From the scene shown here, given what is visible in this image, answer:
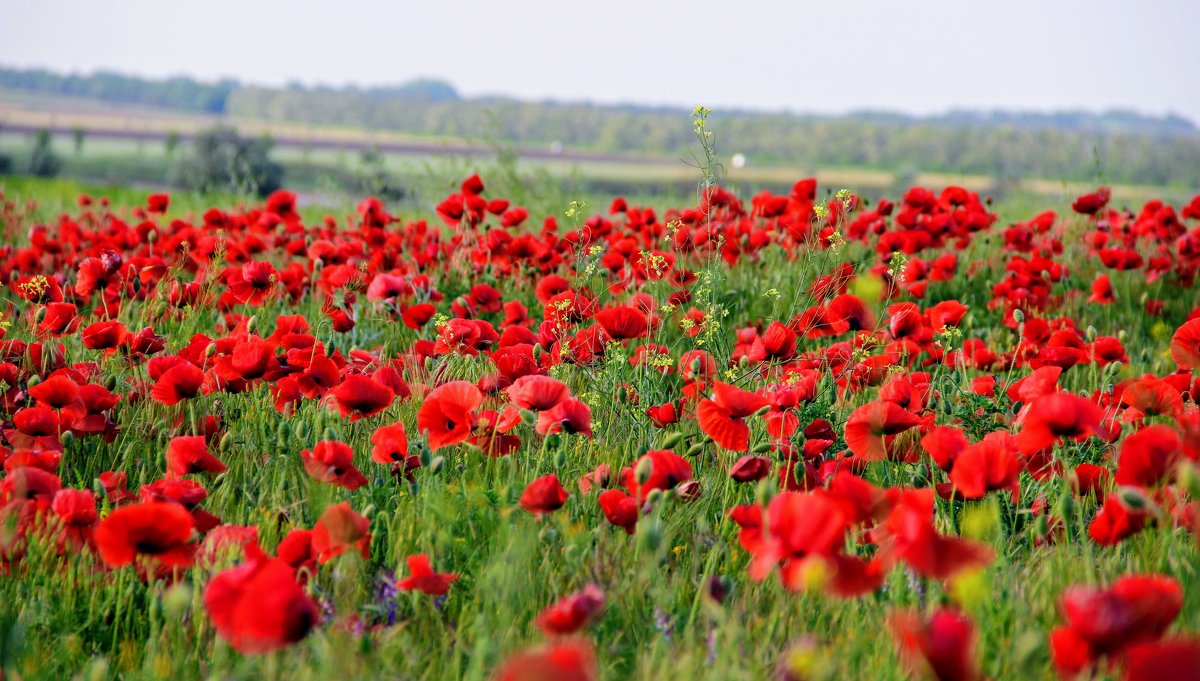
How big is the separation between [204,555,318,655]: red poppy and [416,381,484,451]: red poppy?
0.66m

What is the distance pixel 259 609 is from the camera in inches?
41.0

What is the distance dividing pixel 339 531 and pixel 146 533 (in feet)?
0.81

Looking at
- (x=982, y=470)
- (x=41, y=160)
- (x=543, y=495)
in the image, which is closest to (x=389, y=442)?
(x=543, y=495)

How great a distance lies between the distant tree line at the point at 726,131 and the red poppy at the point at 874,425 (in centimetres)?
2056

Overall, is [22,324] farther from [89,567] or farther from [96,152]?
[96,152]

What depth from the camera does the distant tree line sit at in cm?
3709

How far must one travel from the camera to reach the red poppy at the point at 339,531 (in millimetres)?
1397

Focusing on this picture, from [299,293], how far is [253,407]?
3.85ft

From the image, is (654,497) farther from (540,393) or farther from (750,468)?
(540,393)

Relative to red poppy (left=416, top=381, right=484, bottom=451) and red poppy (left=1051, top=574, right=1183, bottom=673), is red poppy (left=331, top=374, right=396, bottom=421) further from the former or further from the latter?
red poppy (left=1051, top=574, right=1183, bottom=673)

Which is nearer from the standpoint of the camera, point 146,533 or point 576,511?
point 146,533

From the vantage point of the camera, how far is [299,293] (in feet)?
11.3

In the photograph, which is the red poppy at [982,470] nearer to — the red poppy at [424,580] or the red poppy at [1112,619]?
the red poppy at [1112,619]

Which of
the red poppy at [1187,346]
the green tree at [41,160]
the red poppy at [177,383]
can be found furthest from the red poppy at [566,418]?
the green tree at [41,160]
